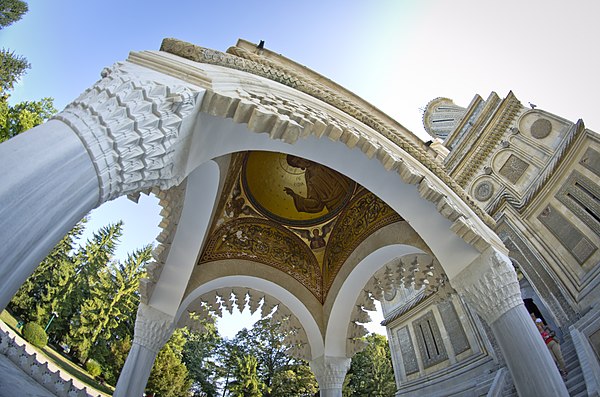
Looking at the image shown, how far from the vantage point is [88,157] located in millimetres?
1683

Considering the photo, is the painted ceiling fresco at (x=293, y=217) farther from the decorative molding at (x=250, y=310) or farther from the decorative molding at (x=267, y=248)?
the decorative molding at (x=250, y=310)

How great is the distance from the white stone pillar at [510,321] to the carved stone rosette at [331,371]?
3.86 m

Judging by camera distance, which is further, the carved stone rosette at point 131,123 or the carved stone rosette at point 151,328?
the carved stone rosette at point 151,328

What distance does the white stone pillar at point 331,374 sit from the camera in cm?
672

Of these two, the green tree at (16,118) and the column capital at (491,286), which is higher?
the green tree at (16,118)

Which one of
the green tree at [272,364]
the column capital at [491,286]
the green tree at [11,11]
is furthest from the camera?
the green tree at [272,364]

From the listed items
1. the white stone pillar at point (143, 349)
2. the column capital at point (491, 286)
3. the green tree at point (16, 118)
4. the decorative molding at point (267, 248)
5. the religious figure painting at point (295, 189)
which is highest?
the green tree at point (16, 118)

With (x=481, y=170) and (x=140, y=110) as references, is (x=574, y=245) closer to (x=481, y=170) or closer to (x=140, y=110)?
(x=481, y=170)

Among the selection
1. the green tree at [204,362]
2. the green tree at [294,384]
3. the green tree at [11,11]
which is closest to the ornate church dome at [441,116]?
the green tree at [294,384]

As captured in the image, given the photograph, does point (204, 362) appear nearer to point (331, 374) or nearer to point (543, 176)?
point (331, 374)

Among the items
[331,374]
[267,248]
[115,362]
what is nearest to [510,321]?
[331,374]

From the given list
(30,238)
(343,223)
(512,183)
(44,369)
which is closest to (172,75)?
(30,238)

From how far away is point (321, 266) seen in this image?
23.6 feet

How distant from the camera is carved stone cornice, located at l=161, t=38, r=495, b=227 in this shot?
2.73 metres
